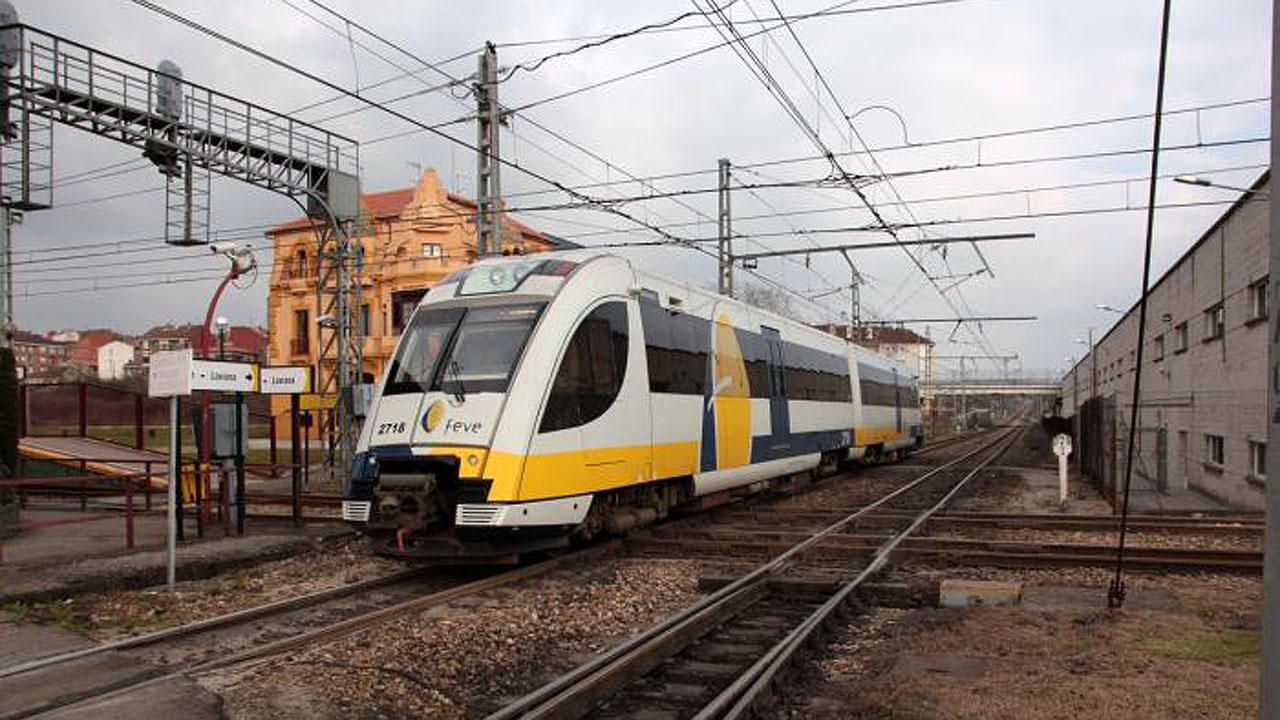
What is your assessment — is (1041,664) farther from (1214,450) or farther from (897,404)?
(897,404)

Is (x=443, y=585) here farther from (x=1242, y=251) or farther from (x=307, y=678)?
(x=1242, y=251)

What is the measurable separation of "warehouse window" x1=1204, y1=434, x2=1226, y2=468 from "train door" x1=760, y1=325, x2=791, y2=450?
30.7ft

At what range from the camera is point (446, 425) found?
9.71m

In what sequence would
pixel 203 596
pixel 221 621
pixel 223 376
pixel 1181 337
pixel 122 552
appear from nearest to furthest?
pixel 221 621
pixel 203 596
pixel 122 552
pixel 223 376
pixel 1181 337

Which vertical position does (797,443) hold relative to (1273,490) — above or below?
below

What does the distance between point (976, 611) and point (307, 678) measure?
18.0ft

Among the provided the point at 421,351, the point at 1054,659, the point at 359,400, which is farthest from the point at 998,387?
the point at 1054,659

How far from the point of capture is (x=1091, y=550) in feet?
36.7

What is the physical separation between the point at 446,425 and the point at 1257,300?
14851 millimetres

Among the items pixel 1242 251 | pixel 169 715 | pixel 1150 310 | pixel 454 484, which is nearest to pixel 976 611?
pixel 454 484

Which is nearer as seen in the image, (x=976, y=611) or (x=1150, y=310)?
(x=976, y=611)

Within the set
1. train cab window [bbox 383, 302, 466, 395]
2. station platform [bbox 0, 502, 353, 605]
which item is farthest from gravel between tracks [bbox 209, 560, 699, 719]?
station platform [bbox 0, 502, 353, 605]

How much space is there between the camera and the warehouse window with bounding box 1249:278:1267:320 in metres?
16.7

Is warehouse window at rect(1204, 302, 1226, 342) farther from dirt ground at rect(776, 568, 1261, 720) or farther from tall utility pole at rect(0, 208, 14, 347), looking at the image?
tall utility pole at rect(0, 208, 14, 347)
